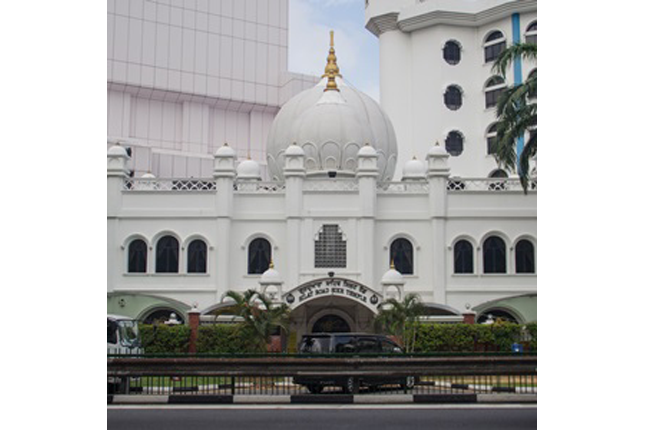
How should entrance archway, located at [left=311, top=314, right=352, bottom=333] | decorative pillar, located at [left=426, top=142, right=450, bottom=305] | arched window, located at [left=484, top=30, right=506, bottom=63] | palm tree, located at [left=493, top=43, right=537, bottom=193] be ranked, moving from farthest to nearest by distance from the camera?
arched window, located at [left=484, top=30, right=506, bottom=63] → decorative pillar, located at [left=426, top=142, right=450, bottom=305] → entrance archway, located at [left=311, top=314, right=352, bottom=333] → palm tree, located at [left=493, top=43, right=537, bottom=193]

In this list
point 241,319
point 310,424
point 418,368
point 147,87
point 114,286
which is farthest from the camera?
point 147,87

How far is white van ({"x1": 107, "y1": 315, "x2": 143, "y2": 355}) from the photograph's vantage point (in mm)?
18781

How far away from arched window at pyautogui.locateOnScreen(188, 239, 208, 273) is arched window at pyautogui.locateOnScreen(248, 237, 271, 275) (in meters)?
1.77

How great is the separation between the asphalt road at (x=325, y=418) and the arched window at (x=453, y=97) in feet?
127

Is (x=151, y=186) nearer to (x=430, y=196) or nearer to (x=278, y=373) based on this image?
(x=430, y=196)

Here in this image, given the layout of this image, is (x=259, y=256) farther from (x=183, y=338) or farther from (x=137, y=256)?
(x=183, y=338)

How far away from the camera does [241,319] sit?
26266 millimetres

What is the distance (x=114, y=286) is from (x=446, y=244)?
41.9 feet

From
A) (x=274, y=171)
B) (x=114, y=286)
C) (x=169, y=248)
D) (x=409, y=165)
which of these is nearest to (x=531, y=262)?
(x=409, y=165)

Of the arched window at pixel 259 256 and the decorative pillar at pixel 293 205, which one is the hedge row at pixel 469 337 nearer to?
the decorative pillar at pixel 293 205

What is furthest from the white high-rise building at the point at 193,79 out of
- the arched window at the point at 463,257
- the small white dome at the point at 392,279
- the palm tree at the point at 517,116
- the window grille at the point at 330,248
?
the palm tree at the point at 517,116

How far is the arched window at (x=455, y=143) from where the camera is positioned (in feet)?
160

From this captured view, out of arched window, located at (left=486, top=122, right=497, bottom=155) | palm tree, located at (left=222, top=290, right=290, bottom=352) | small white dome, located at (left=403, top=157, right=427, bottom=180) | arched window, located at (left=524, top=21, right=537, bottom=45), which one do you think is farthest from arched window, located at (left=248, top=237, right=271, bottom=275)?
arched window, located at (left=524, top=21, right=537, bottom=45)

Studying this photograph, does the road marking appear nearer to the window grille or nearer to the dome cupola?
the window grille
